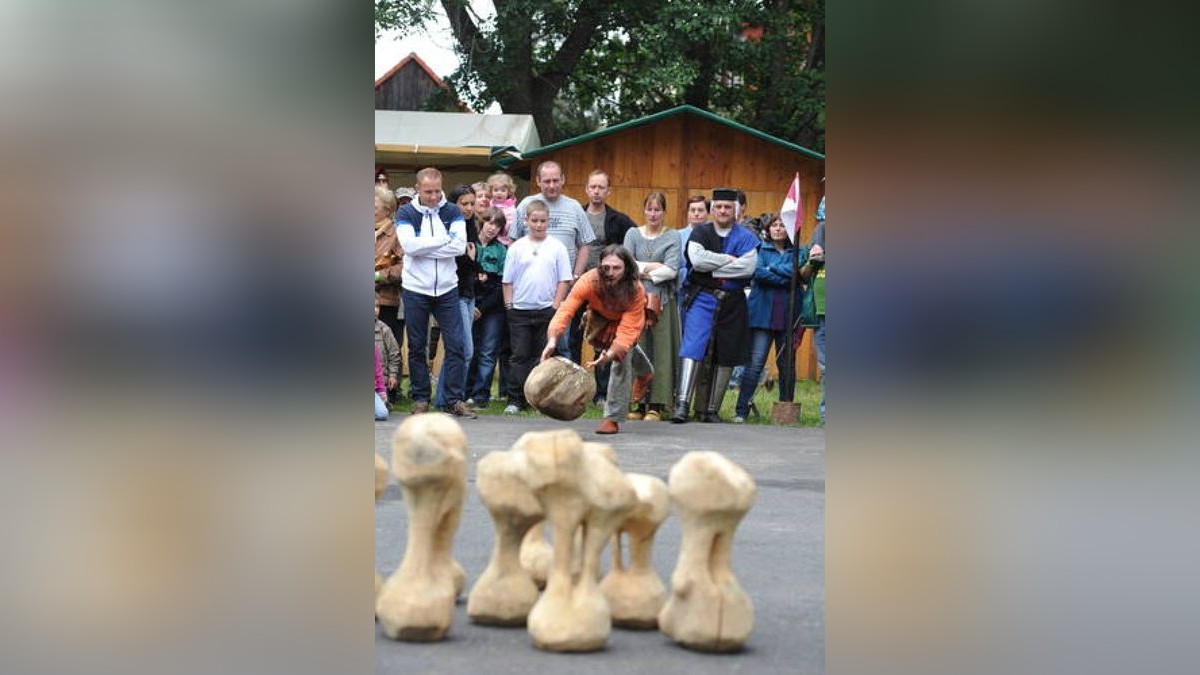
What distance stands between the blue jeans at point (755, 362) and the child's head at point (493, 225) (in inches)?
81.3

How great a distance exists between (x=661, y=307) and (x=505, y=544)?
6150 mm

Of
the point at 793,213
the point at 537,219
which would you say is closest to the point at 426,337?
the point at 537,219

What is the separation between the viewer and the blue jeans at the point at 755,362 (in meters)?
10.3

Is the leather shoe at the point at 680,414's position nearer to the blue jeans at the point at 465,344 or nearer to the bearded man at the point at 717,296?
the bearded man at the point at 717,296

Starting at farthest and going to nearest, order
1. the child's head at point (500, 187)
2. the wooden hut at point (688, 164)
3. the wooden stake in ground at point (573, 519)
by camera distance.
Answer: the wooden hut at point (688, 164) → the child's head at point (500, 187) → the wooden stake in ground at point (573, 519)

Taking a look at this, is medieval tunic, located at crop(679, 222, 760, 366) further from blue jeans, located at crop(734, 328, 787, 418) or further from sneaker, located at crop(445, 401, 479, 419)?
sneaker, located at crop(445, 401, 479, 419)

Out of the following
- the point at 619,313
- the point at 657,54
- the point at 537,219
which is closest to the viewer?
the point at 619,313

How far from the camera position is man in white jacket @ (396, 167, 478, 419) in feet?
30.9

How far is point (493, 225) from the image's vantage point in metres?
10.5

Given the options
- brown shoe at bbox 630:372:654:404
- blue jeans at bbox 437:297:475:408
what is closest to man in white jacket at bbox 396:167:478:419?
blue jeans at bbox 437:297:475:408

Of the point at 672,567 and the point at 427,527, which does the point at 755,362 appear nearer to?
the point at 672,567

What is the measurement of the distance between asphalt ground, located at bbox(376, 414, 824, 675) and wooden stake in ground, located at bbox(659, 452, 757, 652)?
0.06 meters

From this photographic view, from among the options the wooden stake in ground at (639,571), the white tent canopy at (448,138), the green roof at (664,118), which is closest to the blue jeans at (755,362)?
the green roof at (664,118)

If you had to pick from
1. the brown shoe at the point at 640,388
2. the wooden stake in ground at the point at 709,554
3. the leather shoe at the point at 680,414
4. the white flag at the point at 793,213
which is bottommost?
the leather shoe at the point at 680,414
